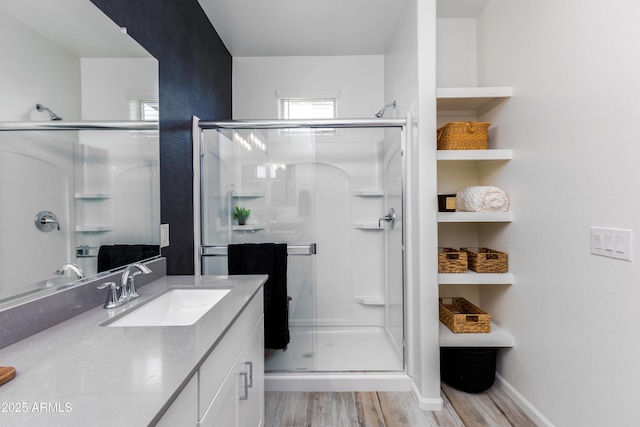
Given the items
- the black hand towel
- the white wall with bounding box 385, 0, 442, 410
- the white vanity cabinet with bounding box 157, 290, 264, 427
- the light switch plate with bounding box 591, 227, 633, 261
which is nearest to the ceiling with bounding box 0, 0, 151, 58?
the white vanity cabinet with bounding box 157, 290, 264, 427

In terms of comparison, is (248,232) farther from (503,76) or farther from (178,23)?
(503,76)

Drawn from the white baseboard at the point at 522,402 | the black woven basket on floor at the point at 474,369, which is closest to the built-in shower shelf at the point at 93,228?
the black woven basket on floor at the point at 474,369

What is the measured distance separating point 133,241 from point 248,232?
2.80ft

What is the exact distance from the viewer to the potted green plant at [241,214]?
7.38 feet

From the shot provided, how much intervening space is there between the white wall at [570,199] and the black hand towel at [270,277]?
1.57 meters

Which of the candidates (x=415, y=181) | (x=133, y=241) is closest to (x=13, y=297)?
(x=133, y=241)

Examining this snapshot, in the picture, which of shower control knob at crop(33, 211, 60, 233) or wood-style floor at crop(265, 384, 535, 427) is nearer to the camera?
shower control knob at crop(33, 211, 60, 233)

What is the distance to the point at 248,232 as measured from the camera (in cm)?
225

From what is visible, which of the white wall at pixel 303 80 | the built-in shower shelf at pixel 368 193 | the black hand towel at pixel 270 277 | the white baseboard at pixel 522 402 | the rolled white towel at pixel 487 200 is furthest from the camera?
the white wall at pixel 303 80

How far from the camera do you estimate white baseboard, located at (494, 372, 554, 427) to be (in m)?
1.73

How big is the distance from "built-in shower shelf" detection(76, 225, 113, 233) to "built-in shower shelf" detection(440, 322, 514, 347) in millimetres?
2002

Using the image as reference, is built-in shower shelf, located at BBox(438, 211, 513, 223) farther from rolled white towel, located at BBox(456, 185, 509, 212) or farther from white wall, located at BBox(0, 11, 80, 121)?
white wall, located at BBox(0, 11, 80, 121)

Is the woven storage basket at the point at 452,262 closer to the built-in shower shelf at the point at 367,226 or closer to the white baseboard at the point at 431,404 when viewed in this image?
the white baseboard at the point at 431,404

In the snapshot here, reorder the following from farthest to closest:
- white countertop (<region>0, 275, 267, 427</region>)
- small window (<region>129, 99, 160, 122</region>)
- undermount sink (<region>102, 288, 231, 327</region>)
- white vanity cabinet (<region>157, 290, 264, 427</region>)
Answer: small window (<region>129, 99, 160, 122</region>), undermount sink (<region>102, 288, 231, 327</region>), white vanity cabinet (<region>157, 290, 264, 427</region>), white countertop (<region>0, 275, 267, 427</region>)
